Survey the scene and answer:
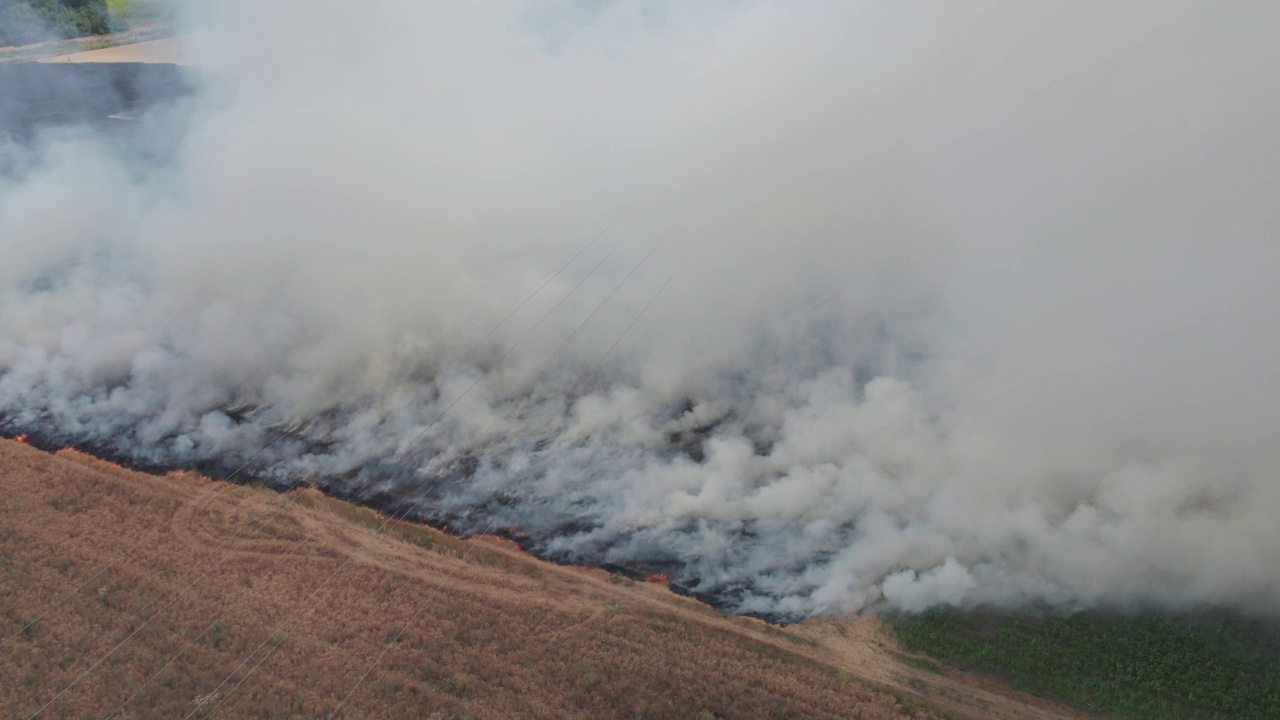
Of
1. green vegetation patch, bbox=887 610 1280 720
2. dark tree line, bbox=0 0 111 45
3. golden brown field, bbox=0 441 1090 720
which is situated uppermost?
dark tree line, bbox=0 0 111 45

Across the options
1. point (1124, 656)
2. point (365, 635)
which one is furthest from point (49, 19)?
point (1124, 656)

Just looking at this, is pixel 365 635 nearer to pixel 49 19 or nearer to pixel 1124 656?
pixel 1124 656

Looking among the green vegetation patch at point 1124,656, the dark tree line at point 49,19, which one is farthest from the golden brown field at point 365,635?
the dark tree line at point 49,19

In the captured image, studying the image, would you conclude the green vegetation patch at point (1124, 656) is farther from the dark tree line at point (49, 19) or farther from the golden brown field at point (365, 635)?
the dark tree line at point (49, 19)

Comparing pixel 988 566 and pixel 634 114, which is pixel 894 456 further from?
pixel 634 114

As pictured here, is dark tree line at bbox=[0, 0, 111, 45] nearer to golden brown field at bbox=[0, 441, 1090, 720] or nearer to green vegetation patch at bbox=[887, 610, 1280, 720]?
golden brown field at bbox=[0, 441, 1090, 720]

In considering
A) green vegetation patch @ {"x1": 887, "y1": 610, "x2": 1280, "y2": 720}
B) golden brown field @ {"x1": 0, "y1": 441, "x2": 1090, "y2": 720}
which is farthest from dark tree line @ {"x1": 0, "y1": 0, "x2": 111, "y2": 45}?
green vegetation patch @ {"x1": 887, "y1": 610, "x2": 1280, "y2": 720}

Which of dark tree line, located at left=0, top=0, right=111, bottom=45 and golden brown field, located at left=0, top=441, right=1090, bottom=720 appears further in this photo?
dark tree line, located at left=0, top=0, right=111, bottom=45
